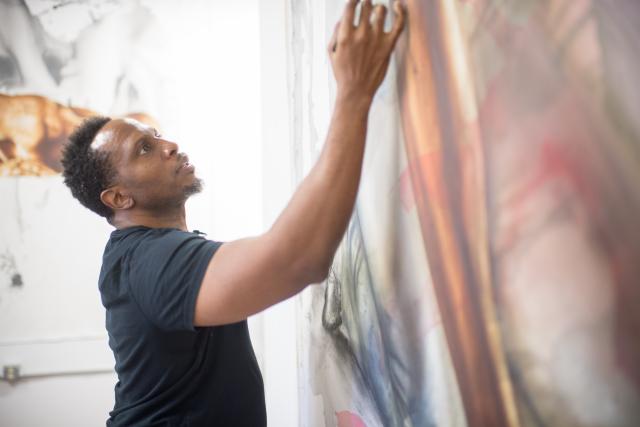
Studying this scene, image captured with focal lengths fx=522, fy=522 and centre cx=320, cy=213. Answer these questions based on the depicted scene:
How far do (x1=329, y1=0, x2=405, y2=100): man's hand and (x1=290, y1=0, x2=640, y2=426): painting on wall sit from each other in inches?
1.2

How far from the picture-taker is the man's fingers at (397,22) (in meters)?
0.76

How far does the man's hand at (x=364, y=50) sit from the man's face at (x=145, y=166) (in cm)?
54

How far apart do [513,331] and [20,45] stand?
265 centimetres

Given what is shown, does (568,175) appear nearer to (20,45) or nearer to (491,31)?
(491,31)

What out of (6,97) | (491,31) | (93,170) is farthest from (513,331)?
(6,97)

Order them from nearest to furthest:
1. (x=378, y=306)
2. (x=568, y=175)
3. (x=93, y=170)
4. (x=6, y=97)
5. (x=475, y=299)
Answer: (x=568, y=175), (x=475, y=299), (x=378, y=306), (x=93, y=170), (x=6, y=97)

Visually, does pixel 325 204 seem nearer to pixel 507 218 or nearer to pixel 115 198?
pixel 507 218

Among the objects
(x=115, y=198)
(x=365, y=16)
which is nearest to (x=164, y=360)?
(x=115, y=198)

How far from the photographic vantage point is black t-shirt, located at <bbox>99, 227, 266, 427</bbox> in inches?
38.3

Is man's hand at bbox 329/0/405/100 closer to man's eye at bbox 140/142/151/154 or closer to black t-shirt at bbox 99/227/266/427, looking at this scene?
black t-shirt at bbox 99/227/266/427

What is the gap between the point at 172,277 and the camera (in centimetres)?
82

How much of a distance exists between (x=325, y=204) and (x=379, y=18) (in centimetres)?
29

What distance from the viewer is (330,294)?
3.89 feet

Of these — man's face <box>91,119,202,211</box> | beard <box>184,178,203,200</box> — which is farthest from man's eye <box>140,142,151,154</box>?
beard <box>184,178,203,200</box>
